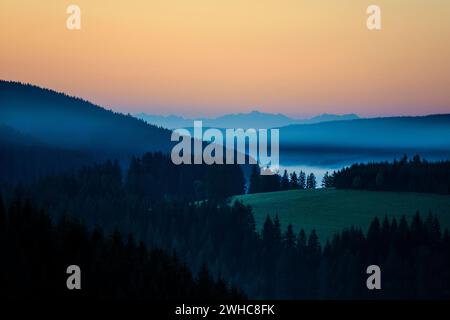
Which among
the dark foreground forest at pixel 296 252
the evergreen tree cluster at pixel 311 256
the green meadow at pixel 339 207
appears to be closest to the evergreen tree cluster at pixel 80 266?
the dark foreground forest at pixel 296 252

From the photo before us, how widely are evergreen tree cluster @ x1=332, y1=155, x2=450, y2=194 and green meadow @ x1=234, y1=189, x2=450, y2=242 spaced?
17.0 feet

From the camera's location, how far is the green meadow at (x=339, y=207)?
15262cm

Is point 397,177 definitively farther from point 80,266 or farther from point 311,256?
point 80,266

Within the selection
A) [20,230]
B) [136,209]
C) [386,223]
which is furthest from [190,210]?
[20,230]

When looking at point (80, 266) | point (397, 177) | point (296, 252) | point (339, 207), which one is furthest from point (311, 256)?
point (80, 266)

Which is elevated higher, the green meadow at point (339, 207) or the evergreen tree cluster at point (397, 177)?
the evergreen tree cluster at point (397, 177)

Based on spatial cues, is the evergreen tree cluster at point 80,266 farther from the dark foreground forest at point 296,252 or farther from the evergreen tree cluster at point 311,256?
the evergreen tree cluster at point 311,256

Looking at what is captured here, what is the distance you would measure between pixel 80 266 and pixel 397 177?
403ft

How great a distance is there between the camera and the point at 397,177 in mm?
184250

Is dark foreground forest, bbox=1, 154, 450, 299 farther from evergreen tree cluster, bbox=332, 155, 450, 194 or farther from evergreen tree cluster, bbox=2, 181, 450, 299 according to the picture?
evergreen tree cluster, bbox=332, 155, 450, 194

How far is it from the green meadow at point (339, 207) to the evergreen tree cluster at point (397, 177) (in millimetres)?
5190

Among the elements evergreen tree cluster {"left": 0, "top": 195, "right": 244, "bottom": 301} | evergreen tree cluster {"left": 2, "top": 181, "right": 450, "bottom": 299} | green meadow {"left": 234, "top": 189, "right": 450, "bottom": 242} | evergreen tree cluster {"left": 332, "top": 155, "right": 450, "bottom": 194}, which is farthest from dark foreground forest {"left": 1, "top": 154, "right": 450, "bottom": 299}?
evergreen tree cluster {"left": 332, "top": 155, "right": 450, "bottom": 194}
